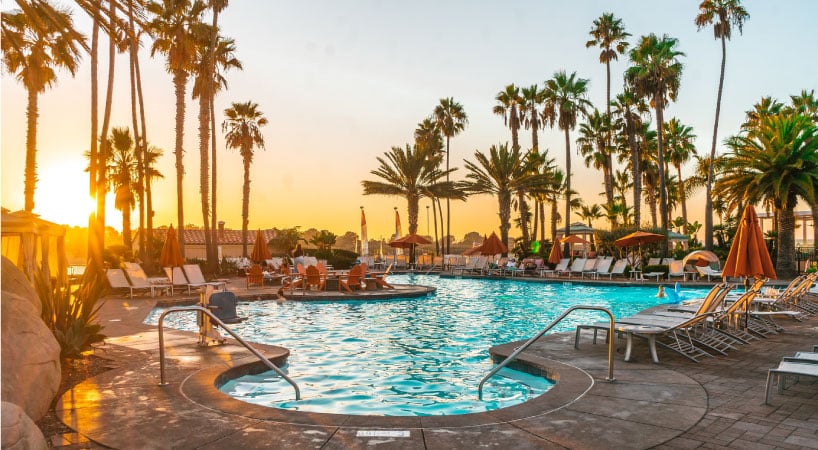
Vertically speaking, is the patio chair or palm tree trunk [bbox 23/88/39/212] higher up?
palm tree trunk [bbox 23/88/39/212]

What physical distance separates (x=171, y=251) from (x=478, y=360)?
535 inches

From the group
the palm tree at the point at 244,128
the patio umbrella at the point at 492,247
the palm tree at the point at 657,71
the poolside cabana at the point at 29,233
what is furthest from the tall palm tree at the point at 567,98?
the poolside cabana at the point at 29,233

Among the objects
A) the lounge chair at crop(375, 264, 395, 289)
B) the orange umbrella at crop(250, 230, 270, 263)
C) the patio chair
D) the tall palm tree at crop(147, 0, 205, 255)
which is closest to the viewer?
the patio chair

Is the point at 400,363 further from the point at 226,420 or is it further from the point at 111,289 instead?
the point at 111,289

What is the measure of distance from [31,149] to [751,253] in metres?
29.7

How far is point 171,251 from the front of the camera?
63.2 ft

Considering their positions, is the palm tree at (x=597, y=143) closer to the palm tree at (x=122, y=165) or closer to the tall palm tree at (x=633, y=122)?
the tall palm tree at (x=633, y=122)

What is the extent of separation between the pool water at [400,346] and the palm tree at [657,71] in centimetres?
1874

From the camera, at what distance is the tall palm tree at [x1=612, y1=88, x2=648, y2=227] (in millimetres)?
38688

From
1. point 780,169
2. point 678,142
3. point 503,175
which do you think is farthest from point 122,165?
point 678,142

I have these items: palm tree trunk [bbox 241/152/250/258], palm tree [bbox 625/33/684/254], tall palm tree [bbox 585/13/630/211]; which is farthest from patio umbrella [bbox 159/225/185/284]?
tall palm tree [bbox 585/13/630/211]

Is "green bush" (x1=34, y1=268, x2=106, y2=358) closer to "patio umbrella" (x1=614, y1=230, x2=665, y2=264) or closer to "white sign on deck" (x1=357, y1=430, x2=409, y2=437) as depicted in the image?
"white sign on deck" (x1=357, y1=430, x2=409, y2=437)

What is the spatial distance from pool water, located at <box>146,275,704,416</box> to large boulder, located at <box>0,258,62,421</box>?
2.04 metres

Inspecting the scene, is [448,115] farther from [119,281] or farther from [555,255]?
[119,281]
